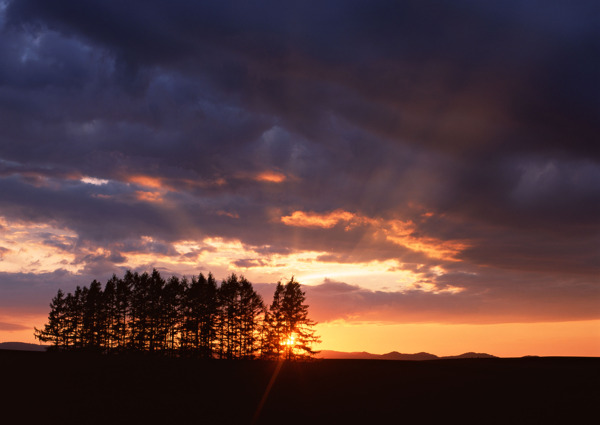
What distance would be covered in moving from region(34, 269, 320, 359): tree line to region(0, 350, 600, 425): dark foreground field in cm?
1672

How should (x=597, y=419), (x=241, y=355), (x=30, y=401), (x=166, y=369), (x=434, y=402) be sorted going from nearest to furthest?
(x=597, y=419)
(x=30, y=401)
(x=434, y=402)
(x=166, y=369)
(x=241, y=355)

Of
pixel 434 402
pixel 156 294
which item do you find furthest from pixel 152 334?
pixel 434 402

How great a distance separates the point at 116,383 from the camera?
44.7 meters

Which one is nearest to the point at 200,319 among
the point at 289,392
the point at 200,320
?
the point at 200,320

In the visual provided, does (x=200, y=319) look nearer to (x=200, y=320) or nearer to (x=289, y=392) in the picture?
(x=200, y=320)

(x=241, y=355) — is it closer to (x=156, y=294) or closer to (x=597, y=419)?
(x=156, y=294)

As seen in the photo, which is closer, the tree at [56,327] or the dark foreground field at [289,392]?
the dark foreground field at [289,392]

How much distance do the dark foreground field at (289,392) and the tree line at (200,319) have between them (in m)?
16.7

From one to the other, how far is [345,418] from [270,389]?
1045cm

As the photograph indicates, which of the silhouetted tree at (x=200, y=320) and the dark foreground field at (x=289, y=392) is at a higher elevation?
the silhouetted tree at (x=200, y=320)

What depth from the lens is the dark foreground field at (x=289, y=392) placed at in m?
36.5

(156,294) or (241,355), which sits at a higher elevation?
(156,294)

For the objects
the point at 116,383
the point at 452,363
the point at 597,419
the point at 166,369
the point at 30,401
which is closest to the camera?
the point at 597,419

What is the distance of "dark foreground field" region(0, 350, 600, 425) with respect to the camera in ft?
120
